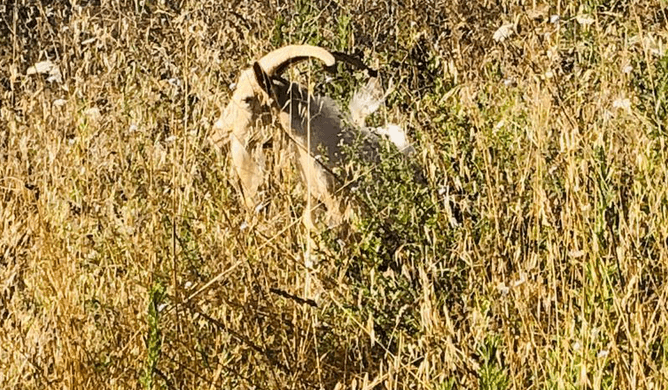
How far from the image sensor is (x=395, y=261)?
345 cm

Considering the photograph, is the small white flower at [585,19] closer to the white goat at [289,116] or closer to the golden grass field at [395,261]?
the golden grass field at [395,261]

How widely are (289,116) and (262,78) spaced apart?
0.86ft

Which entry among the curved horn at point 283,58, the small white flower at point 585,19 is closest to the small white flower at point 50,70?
the curved horn at point 283,58

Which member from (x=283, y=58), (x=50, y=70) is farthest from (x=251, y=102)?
(x=50, y=70)

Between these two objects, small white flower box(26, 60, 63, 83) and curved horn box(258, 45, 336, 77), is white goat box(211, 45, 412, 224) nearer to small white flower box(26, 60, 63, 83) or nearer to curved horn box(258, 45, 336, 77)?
curved horn box(258, 45, 336, 77)

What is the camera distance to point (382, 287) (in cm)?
329

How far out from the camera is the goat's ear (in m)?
4.87

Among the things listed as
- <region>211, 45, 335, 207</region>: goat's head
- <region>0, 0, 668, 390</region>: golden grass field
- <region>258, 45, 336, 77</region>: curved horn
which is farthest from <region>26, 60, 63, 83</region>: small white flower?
<region>258, 45, 336, 77</region>: curved horn

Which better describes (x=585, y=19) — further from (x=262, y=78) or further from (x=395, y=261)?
(x=262, y=78)

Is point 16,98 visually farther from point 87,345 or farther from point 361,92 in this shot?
point 87,345

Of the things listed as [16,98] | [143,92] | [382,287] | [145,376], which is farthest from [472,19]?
[145,376]

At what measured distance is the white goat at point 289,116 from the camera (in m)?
4.89

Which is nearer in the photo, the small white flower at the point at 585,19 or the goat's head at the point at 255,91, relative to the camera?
the small white flower at the point at 585,19

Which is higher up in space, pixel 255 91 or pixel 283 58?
pixel 283 58
